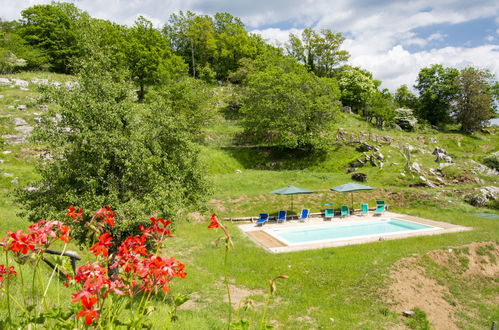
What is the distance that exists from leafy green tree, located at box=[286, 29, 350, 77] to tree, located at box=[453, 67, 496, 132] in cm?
2371

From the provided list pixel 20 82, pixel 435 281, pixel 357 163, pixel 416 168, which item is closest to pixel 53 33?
pixel 20 82

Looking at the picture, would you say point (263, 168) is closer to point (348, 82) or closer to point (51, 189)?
point (51, 189)

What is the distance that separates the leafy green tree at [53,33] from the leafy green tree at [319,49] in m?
42.3

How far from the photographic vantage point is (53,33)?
163ft

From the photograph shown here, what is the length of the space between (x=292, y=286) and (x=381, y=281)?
11.0ft

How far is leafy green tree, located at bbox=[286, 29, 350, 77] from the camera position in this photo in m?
66.1

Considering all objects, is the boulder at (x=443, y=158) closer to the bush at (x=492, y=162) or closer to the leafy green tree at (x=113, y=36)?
the bush at (x=492, y=162)

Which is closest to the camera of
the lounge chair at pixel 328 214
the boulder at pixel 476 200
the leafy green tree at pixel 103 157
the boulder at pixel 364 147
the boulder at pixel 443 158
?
the leafy green tree at pixel 103 157

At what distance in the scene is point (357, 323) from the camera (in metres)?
9.09

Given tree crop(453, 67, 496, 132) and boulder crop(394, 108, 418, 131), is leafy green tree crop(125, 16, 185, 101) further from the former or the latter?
tree crop(453, 67, 496, 132)

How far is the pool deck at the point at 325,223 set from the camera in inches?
617

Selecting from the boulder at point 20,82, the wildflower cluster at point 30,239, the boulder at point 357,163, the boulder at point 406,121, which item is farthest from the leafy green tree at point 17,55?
the boulder at point 406,121

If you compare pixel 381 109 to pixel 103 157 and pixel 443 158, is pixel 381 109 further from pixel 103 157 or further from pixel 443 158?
pixel 103 157

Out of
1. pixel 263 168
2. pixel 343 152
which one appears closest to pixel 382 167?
pixel 343 152
